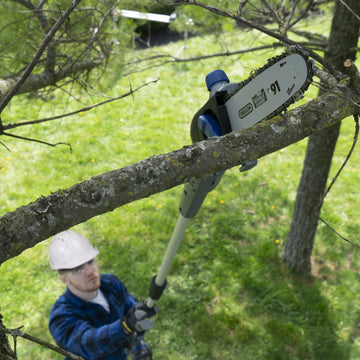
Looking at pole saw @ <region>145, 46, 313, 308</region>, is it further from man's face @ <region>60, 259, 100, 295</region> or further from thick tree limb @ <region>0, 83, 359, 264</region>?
man's face @ <region>60, 259, 100, 295</region>

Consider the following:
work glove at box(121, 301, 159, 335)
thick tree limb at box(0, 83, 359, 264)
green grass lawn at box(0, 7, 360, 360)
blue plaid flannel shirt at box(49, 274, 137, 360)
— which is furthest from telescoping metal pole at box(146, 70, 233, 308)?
green grass lawn at box(0, 7, 360, 360)

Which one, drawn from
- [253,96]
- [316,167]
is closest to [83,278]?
[253,96]

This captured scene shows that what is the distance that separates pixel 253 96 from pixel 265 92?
0.04 metres

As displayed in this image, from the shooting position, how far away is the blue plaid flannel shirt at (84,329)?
6.58ft

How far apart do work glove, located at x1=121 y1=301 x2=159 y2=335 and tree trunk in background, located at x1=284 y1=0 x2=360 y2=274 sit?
1282mm

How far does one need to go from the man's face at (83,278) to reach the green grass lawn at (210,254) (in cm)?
128

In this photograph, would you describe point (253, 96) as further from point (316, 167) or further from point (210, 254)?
point (210, 254)

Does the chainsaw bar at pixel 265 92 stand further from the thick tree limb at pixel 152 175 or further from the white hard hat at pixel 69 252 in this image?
the white hard hat at pixel 69 252

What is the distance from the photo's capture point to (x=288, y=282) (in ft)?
11.4

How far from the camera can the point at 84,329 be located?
2021 mm

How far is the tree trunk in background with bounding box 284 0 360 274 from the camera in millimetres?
2514

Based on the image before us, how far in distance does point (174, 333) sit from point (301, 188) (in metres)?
1.79

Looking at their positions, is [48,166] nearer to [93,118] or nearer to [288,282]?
[93,118]

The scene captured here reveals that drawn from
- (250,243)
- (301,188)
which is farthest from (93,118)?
(301,188)
